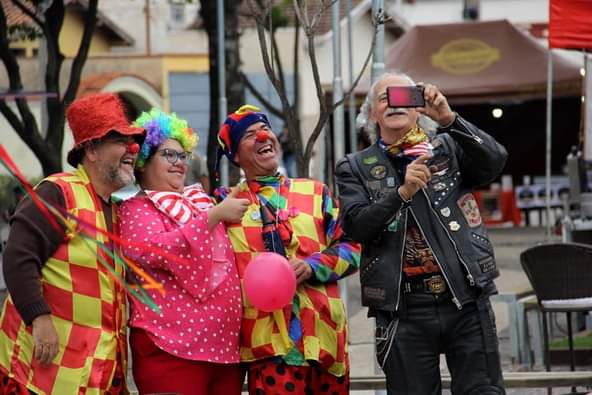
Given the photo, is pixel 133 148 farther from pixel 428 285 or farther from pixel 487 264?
pixel 487 264

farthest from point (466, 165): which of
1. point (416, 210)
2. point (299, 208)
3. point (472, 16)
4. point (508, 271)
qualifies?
point (472, 16)

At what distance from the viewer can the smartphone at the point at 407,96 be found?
15.9 ft

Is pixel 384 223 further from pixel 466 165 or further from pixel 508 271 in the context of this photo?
pixel 508 271

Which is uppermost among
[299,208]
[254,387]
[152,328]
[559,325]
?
[299,208]

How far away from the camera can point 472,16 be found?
41.2 m

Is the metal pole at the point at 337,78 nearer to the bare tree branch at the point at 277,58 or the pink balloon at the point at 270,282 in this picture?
the bare tree branch at the point at 277,58

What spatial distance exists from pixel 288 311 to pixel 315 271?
197mm

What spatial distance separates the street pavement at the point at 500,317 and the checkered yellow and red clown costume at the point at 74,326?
2.11 meters

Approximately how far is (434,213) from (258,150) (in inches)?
29.4

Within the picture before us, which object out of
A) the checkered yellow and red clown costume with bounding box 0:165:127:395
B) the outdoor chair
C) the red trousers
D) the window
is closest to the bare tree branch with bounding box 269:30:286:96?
the outdoor chair

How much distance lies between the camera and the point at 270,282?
15.5ft

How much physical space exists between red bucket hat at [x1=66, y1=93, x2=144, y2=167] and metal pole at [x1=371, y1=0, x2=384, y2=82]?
6.06ft

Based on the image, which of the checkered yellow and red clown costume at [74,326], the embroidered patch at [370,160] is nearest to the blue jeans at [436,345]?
the embroidered patch at [370,160]

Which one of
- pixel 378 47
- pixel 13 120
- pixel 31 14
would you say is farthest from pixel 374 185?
pixel 31 14
